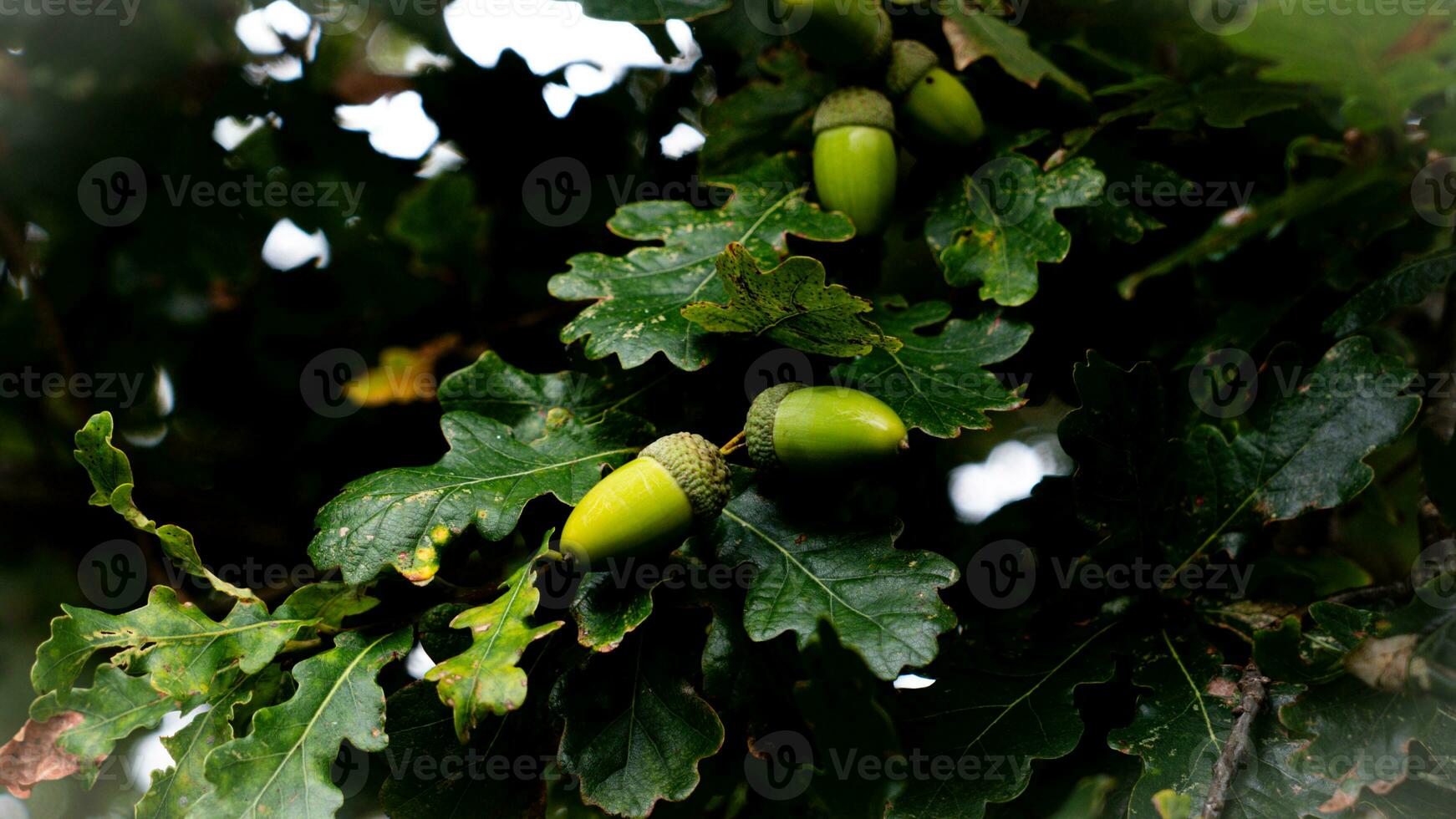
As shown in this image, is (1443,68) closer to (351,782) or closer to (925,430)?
(925,430)

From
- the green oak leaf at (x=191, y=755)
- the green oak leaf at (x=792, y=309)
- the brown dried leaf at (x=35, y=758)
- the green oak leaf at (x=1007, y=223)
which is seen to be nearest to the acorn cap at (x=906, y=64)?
the green oak leaf at (x=1007, y=223)

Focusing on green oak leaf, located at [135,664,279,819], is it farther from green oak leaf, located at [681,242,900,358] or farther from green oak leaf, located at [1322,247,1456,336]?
green oak leaf, located at [1322,247,1456,336]

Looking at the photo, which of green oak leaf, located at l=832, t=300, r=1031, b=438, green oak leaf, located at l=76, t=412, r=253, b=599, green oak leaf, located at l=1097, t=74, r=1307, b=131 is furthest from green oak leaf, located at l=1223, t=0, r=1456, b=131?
green oak leaf, located at l=76, t=412, r=253, b=599

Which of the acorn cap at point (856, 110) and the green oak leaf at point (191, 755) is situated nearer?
the green oak leaf at point (191, 755)

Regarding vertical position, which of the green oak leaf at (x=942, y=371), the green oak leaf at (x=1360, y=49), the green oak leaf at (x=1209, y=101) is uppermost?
the green oak leaf at (x=1360, y=49)

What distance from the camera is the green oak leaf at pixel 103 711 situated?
0.77 m

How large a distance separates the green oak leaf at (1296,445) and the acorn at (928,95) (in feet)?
1.40

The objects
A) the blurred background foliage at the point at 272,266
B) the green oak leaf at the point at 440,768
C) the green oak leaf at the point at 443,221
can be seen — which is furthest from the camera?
the green oak leaf at the point at 443,221

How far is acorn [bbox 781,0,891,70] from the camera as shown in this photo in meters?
1.00

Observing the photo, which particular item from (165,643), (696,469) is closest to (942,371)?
(696,469)

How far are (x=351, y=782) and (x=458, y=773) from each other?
0.22 meters

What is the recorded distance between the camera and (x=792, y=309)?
0.82 metres

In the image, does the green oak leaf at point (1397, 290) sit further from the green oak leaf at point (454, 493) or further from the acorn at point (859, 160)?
the green oak leaf at point (454, 493)

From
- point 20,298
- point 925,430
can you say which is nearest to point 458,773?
point 925,430
